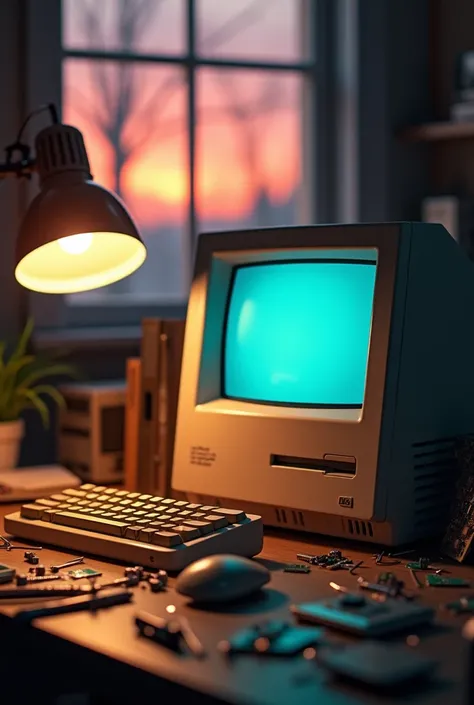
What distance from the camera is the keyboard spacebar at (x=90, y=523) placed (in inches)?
54.9

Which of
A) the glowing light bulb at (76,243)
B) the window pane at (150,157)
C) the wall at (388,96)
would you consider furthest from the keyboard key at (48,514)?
the wall at (388,96)

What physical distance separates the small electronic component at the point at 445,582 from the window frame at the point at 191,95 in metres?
1.19

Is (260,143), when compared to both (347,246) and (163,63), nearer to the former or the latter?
(163,63)

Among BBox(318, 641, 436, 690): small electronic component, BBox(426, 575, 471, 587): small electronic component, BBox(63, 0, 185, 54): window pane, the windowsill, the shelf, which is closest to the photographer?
BBox(318, 641, 436, 690): small electronic component

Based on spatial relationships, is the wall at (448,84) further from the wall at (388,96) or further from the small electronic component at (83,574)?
the small electronic component at (83,574)

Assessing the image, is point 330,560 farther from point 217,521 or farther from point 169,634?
point 169,634

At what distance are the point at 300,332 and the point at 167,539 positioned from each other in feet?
1.30

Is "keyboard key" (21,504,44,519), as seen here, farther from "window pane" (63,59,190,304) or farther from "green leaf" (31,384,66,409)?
"window pane" (63,59,190,304)

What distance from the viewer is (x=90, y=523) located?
4.71 ft

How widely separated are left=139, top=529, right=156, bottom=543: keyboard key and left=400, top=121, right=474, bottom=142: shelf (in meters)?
1.54

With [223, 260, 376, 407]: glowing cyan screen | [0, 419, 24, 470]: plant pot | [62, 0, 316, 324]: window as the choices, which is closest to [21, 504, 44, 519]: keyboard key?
[223, 260, 376, 407]: glowing cyan screen

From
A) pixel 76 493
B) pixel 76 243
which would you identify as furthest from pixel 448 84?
pixel 76 493

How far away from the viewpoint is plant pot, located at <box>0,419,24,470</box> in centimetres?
197

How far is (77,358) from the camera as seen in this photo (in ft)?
7.47
